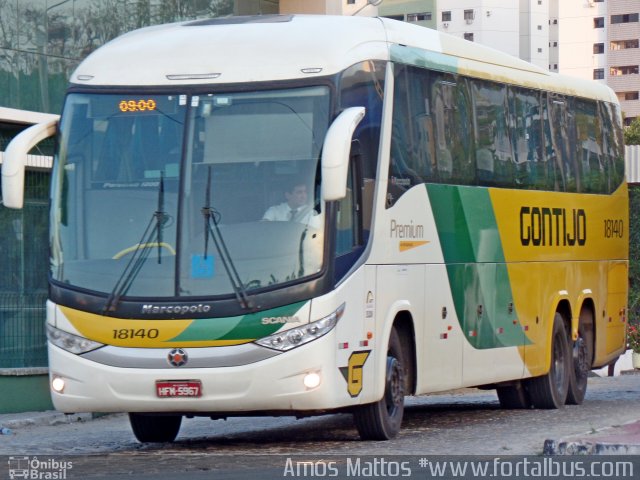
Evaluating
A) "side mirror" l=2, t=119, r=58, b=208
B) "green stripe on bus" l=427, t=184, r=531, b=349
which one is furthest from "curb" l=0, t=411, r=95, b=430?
"green stripe on bus" l=427, t=184, r=531, b=349

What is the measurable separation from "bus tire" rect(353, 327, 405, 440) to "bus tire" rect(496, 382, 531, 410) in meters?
5.12

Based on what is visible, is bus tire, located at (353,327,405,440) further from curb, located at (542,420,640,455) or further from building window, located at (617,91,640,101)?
building window, located at (617,91,640,101)

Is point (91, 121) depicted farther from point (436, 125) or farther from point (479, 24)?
point (479, 24)

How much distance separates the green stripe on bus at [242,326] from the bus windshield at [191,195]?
23cm

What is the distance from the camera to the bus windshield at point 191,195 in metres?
13.1

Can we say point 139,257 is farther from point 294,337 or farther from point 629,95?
point 629,95

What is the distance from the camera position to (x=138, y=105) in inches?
A: 539

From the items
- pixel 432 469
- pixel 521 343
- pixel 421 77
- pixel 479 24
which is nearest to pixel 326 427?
pixel 521 343

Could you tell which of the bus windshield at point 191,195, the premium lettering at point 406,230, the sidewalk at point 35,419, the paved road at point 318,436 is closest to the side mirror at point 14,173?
the bus windshield at point 191,195

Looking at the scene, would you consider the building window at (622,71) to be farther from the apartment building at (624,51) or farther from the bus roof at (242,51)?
the bus roof at (242,51)

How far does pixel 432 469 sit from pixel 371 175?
10.7 feet

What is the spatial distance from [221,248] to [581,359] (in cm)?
890

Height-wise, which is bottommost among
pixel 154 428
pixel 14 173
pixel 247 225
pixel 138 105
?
pixel 154 428

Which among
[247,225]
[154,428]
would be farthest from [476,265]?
[247,225]
